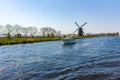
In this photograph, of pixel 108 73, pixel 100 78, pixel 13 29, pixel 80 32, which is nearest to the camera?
pixel 100 78

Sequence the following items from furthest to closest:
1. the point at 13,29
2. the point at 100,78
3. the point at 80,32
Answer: the point at 13,29 < the point at 80,32 < the point at 100,78

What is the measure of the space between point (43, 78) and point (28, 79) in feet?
4.38

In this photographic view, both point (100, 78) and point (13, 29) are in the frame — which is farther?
point (13, 29)

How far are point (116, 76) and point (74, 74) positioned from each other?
394 centimetres

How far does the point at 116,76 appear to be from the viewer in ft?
57.3

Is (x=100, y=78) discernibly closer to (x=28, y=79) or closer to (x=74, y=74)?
(x=74, y=74)

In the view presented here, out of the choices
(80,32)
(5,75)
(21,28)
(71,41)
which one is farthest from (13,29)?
(5,75)

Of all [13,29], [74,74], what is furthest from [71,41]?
[13,29]

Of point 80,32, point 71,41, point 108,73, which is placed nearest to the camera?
point 108,73

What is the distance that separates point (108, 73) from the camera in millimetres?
18844

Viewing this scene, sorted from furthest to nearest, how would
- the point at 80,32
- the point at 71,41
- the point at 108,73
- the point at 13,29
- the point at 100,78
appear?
the point at 13,29
the point at 80,32
the point at 71,41
the point at 108,73
the point at 100,78

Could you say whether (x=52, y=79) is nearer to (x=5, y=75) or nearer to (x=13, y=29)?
(x=5, y=75)

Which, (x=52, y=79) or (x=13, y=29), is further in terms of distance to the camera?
(x=13, y=29)

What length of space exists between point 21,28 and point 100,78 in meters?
175
